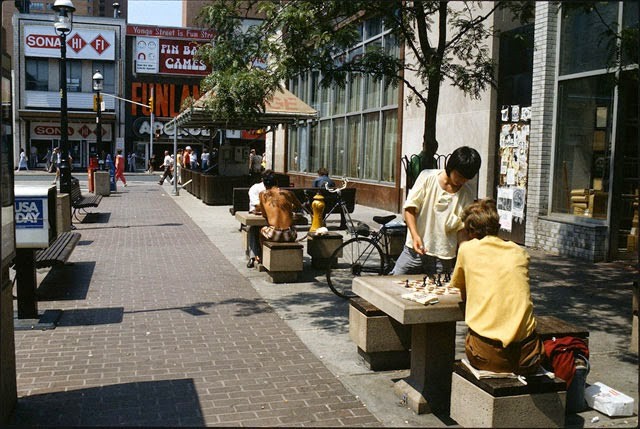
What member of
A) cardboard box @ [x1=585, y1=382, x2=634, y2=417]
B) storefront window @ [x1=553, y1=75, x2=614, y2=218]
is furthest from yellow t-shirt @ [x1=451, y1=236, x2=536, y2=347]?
storefront window @ [x1=553, y1=75, x2=614, y2=218]

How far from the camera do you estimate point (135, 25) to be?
5381 centimetres

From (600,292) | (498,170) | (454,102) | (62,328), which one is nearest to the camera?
(62,328)

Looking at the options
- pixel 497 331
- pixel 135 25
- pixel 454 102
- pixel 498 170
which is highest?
pixel 135 25

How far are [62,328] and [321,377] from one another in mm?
3018

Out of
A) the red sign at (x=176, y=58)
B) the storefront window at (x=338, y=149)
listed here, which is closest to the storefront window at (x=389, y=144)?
the storefront window at (x=338, y=149)

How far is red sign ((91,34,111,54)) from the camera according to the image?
52.4 metres

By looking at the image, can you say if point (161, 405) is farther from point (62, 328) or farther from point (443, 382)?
point (62, 328)

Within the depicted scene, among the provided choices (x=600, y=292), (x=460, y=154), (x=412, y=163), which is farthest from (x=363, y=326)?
(x=412, y=163)

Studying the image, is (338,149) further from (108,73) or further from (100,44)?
(100,44)

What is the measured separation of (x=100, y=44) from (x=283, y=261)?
48.2 meters

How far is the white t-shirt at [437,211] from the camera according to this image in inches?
226

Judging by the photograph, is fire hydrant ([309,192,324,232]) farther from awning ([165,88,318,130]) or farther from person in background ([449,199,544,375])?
awning ([165,88,318,130])

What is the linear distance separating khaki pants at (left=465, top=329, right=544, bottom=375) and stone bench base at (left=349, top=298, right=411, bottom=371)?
55.7 inches

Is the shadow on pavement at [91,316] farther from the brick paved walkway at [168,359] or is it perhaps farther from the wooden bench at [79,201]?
the wooden bench at [79,201]
